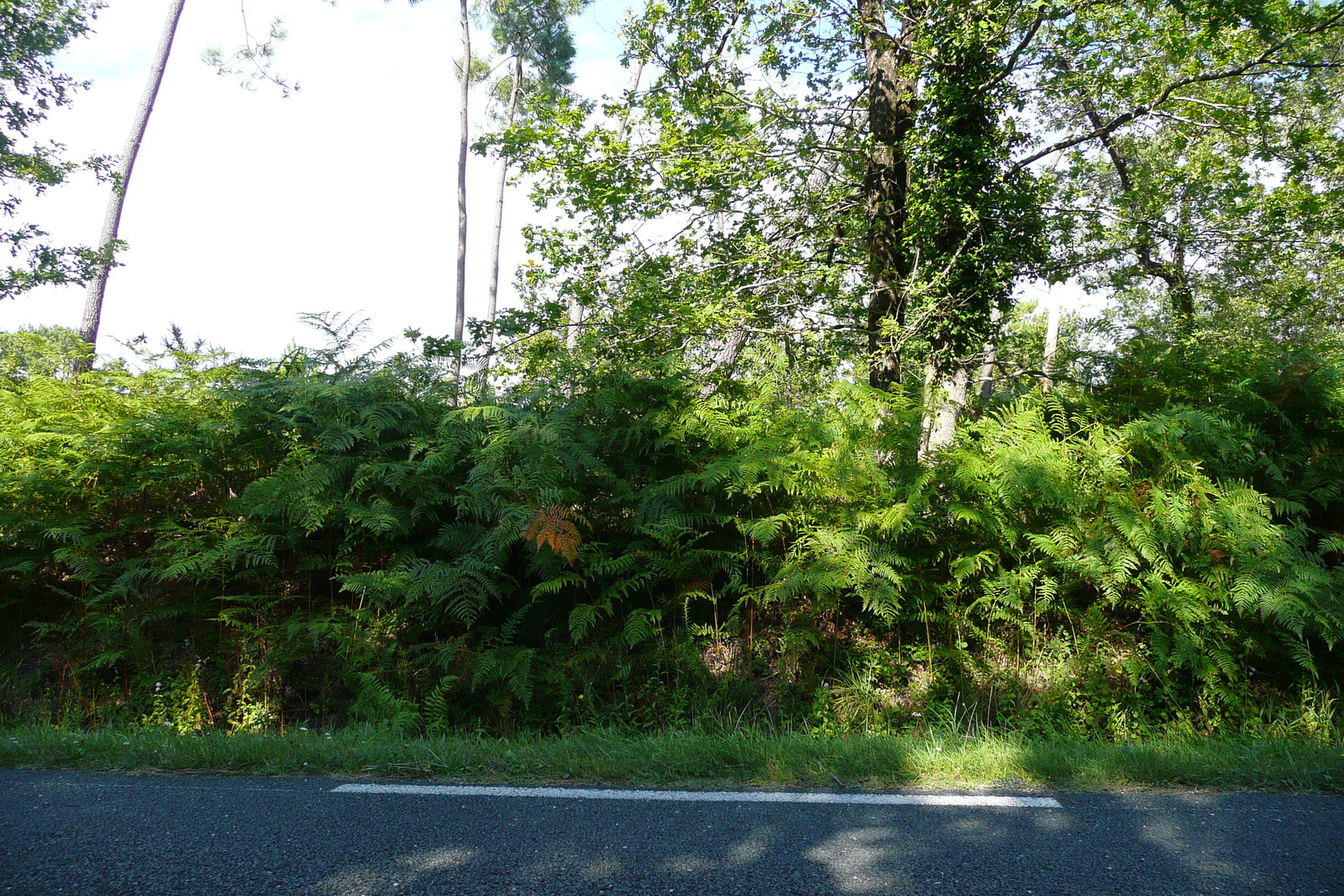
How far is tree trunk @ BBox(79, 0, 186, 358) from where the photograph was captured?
13773 millimetres

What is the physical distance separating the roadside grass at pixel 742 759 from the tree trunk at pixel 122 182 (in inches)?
457

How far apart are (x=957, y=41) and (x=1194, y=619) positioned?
6.18m

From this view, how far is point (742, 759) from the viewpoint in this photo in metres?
4.18

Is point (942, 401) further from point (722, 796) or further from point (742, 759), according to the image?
point (722, 796)

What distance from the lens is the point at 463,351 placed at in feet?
28.4

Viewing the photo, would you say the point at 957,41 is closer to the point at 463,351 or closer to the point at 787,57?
the point at 787,57

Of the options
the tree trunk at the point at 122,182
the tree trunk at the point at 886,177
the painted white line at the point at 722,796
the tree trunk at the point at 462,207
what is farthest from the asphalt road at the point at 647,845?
the tree trunk at the point at 462,207

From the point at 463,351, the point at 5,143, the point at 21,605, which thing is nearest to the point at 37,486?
the point at 21,605

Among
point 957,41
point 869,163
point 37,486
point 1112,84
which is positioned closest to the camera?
point 37,486

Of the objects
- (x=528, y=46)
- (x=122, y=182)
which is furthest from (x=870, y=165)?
(x=528, y=46)

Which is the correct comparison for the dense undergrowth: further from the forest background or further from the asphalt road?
the asphalt road

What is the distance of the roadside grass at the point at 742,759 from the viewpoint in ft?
12.9

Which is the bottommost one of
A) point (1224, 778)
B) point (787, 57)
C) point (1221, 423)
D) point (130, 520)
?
point (1224, 778)

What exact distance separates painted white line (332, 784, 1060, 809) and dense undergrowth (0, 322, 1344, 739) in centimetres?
124
